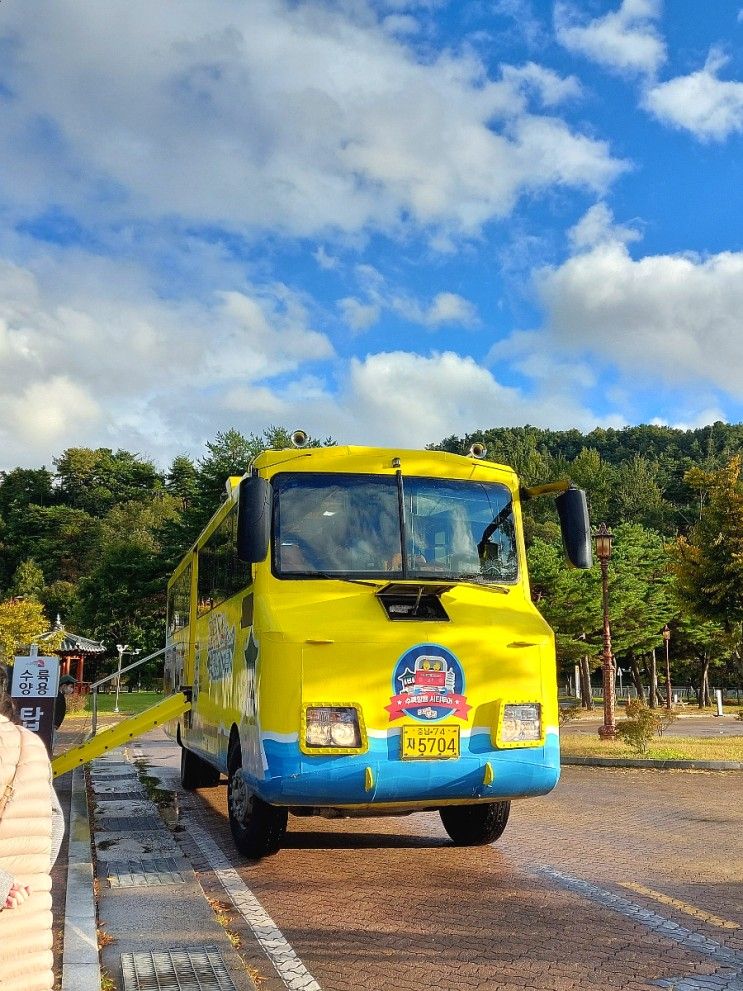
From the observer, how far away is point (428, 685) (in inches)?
269

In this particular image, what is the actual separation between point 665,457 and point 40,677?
10098 centimetres

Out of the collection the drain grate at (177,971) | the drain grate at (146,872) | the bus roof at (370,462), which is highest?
the bus roof at (370,462)

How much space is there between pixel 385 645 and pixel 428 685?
0.43 m

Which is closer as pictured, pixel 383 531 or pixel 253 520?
pixel 253 520

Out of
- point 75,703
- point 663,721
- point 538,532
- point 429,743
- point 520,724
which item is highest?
point 538,532

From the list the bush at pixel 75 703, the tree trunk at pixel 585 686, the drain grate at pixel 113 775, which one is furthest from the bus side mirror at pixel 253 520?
the tree trunk at pixel 585 686

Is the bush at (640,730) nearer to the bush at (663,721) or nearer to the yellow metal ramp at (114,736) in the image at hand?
the bush at (663,721)

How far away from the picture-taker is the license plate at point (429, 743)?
672cm

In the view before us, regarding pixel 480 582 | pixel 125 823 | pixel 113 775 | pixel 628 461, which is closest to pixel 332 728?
pixel 480 582

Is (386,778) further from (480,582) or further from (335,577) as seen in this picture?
(480,582)

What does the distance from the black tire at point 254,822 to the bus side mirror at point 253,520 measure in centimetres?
188

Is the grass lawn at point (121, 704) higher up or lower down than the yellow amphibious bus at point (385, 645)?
lower down

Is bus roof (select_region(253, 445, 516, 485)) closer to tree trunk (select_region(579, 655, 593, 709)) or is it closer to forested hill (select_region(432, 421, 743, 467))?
tree trunk (select_region(579, 655, 593, 709))

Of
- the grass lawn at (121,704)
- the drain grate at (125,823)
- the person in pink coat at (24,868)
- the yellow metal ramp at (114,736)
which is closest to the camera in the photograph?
the person in pink coat at (24,868)
